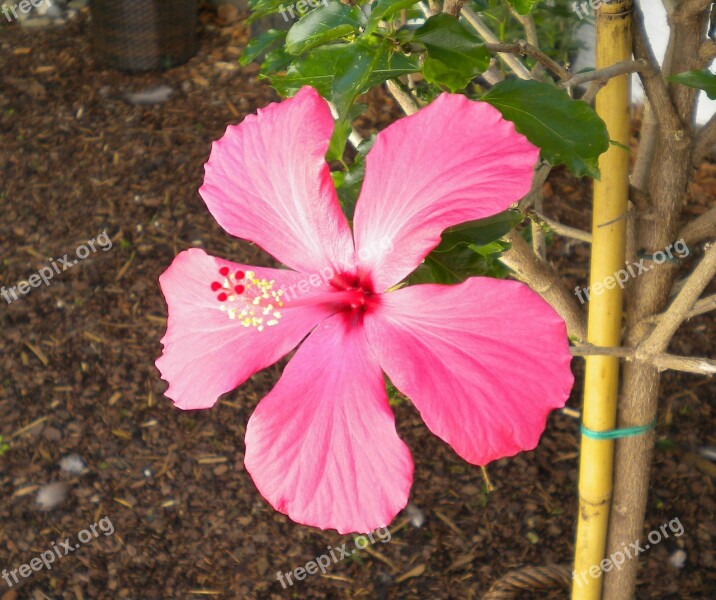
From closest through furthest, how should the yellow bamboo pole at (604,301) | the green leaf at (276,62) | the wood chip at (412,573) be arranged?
the yellow bamboo pole at (604,301) → the green leaf at (276,62) → the wood chip at (412,573)

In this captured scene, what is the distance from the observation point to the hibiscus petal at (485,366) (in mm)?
768

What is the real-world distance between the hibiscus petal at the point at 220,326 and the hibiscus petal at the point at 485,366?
0.14m

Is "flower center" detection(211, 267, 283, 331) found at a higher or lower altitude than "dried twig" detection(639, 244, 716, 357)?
higher

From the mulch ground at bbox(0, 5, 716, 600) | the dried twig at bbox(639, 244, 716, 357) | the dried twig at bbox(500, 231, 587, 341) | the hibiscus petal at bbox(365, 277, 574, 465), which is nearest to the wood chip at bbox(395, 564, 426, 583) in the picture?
the mulch ground at bbox(0, 5, 716, 600)

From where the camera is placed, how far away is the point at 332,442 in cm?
88

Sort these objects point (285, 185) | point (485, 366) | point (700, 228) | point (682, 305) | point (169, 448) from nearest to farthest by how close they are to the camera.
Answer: point (485, 366)
point (285, 185)
point (682, 305)
point (700, 228)
point (169, 448)

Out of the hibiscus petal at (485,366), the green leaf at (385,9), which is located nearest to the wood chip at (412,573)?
the hibiscus petal at (485,366)

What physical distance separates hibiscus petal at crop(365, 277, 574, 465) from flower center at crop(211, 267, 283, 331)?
148 mm

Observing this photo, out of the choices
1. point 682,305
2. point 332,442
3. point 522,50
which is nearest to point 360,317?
point 332,442

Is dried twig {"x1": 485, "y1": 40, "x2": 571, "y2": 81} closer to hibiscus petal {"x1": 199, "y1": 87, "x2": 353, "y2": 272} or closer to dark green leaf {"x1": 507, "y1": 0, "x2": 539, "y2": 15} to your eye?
dark green leaf {"x1": 507, "y1": 0, "x2": 539, "y2": 15}

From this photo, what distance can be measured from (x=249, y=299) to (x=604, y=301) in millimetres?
667

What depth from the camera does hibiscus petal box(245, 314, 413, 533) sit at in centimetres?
85

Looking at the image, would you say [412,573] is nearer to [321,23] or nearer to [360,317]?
[360,317]

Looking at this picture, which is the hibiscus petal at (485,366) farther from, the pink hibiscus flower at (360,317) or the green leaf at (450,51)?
the green leaf at (450,51)
